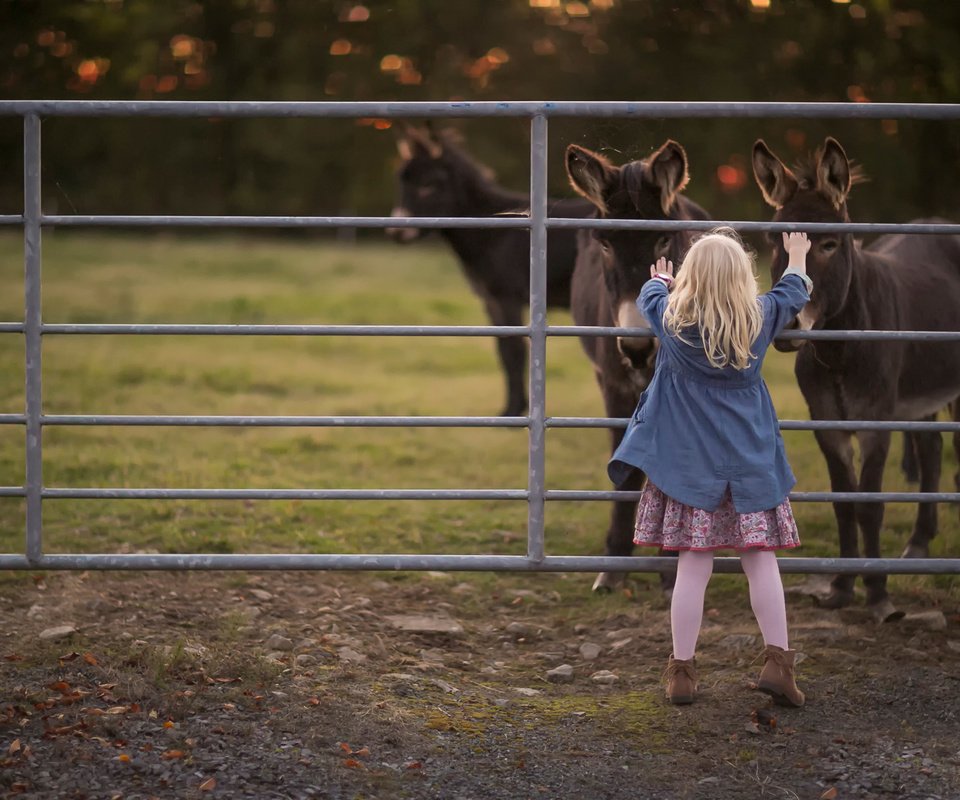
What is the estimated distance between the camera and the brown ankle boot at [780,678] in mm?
3588

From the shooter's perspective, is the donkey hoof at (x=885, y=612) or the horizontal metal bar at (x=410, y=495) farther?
the donkey hoof at (x=885, y=612)

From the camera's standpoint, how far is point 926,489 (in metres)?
5.87

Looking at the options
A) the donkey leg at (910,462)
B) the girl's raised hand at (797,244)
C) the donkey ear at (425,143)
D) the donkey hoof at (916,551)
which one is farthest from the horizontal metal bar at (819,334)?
the donkey ear at (425,143)

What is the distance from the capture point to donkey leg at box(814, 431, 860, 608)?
4734 millimetres

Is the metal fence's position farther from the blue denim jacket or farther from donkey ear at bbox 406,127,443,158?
donkey ear at bbox 406,127,443,158

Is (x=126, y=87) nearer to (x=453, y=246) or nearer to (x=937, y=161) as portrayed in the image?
(x=453, y=246)

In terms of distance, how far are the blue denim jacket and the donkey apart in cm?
526

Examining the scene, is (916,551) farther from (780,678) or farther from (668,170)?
(668,170)

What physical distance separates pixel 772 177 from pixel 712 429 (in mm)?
1412

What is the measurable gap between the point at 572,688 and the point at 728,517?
0.88 m

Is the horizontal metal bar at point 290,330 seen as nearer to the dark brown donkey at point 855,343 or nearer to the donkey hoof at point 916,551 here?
the dark brown donkey at point 855,343

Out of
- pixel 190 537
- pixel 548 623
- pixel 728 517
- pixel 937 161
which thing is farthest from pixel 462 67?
pixel 728 517

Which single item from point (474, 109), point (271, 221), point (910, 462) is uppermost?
point (474, 109)

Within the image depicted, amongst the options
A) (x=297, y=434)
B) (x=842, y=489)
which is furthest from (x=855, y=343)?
(x=297, y=434)
